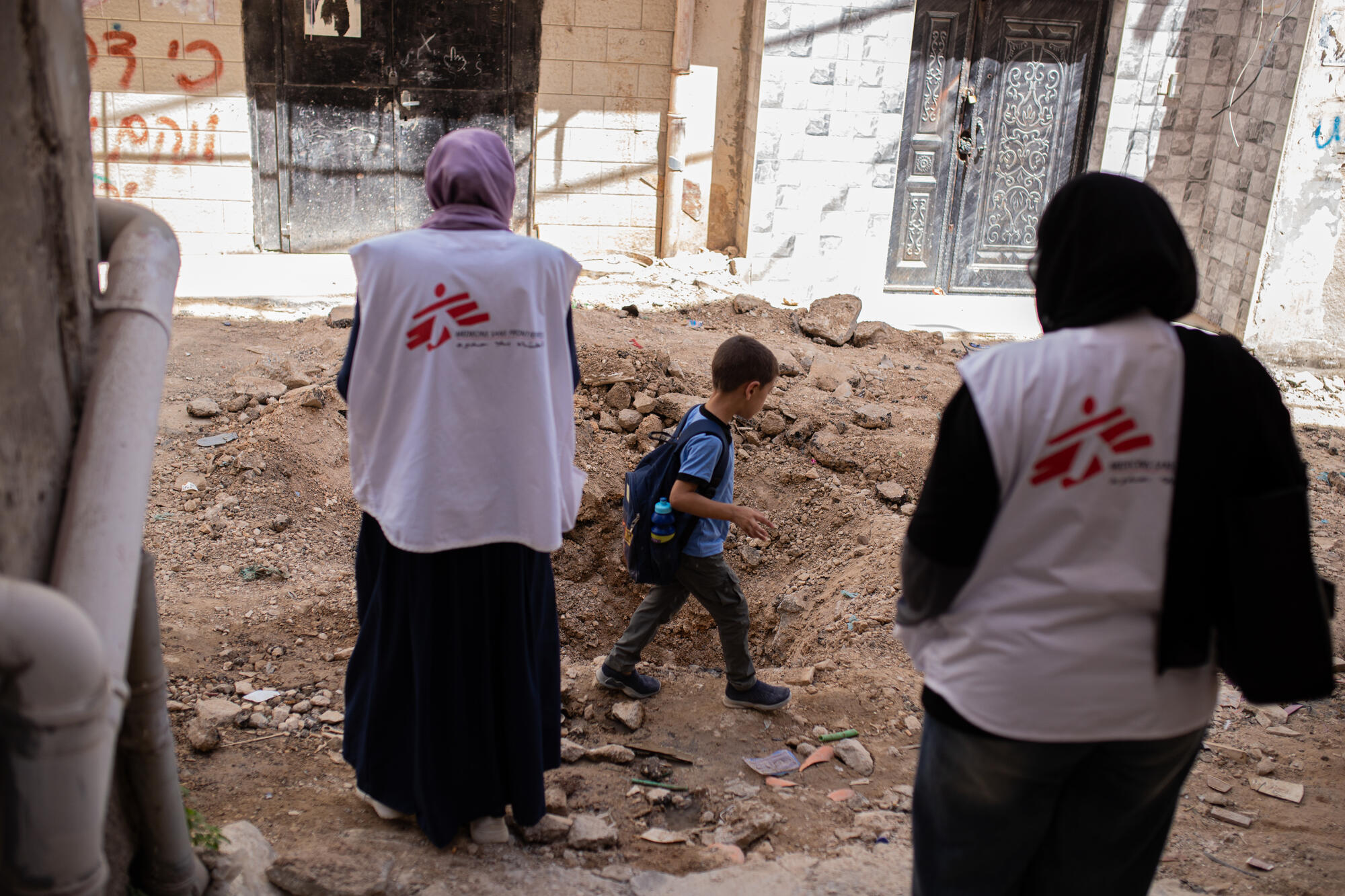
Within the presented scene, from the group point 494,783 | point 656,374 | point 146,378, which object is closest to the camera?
Result: point 146,378

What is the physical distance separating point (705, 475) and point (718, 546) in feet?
1.20

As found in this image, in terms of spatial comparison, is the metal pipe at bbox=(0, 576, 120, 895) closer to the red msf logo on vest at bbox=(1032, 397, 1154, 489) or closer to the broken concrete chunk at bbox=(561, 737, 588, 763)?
the red msf logo on vest at bbox=(1032, 397, 1154, 489)

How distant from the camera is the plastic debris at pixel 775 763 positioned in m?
3.17

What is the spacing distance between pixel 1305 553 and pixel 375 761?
1.97 m

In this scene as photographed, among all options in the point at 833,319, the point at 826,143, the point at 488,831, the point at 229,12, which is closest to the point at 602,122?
the point at 826,143

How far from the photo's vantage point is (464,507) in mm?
2312

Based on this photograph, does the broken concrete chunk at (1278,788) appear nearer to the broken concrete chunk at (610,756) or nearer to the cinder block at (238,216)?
the broken concrete chunk at (610,756)

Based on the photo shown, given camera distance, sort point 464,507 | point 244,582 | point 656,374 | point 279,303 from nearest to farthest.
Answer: point 464,507, point 244,582, point 656,374, point 279,303

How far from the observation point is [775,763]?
3217mm

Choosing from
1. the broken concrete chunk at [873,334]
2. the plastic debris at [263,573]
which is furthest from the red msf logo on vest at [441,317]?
the broken concrete chunk at [873,334]

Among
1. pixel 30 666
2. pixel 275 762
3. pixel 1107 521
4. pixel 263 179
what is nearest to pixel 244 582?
pixel 275 762

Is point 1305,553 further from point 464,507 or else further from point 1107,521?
point 464,507

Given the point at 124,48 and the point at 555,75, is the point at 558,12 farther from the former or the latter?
the point at 124,48

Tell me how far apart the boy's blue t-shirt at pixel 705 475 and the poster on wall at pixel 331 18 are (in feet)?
19.6
